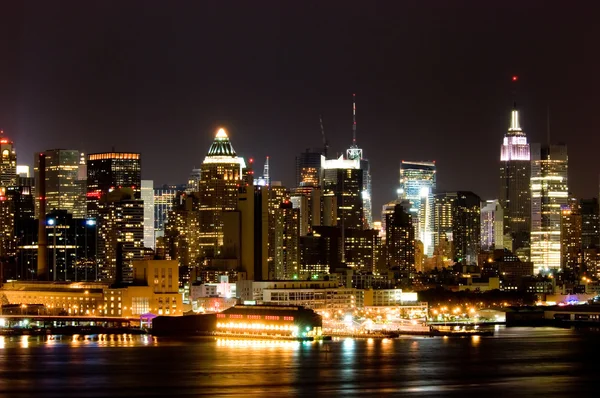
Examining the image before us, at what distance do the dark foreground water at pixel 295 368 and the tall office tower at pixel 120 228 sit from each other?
6415cm

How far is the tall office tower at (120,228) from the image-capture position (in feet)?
501

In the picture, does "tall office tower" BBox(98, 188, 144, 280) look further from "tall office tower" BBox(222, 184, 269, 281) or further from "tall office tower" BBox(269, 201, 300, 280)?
"tall office tower" BBox(222, 184, 269, 281)

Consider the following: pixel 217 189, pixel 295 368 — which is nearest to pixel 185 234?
pixel 217 189

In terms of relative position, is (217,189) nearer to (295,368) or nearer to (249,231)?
(249,231)

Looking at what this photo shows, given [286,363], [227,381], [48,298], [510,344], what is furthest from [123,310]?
[227,381]

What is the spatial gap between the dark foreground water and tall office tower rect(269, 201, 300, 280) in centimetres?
5180

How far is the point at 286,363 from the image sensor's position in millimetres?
67000

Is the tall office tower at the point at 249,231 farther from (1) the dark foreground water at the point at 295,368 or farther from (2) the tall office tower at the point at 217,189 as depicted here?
(1) the dark foreground water at the point at 295,368

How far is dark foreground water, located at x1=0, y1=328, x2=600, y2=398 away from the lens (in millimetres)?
56438

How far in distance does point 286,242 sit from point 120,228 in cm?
2198

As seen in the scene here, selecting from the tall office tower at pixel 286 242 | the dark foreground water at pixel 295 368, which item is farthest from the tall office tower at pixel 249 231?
the dark foreground water at pixel 295 368

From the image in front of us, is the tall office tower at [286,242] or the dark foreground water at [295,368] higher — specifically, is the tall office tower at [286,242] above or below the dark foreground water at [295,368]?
above

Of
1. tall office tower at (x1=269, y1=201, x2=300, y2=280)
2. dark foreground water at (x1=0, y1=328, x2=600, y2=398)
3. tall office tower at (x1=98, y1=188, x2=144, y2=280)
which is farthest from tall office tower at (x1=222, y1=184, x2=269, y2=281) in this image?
dark foreground water at (x1=0, y1=328, x2=600, y2=398)

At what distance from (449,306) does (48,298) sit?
42919 millimetres
